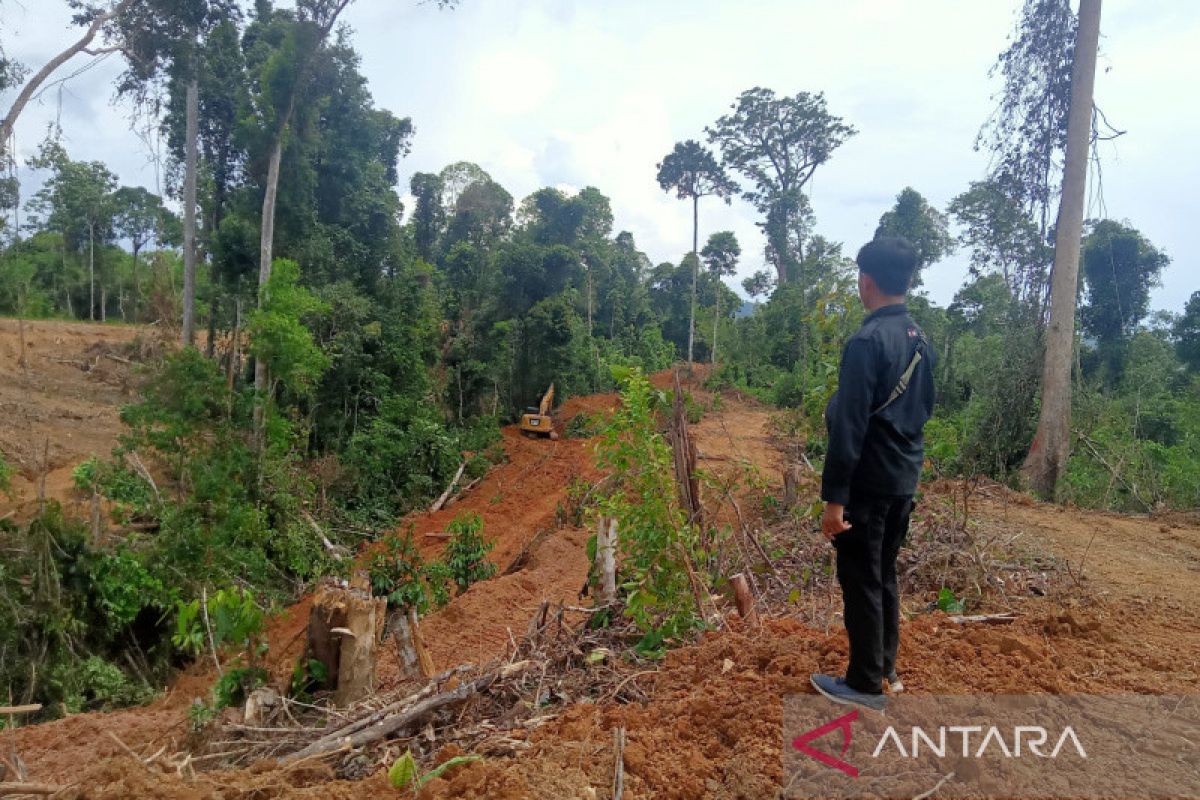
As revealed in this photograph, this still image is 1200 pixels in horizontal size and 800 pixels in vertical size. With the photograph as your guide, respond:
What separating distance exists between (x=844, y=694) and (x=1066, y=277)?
951 centimetres

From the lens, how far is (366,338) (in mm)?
15930

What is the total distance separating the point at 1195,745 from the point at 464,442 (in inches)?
674

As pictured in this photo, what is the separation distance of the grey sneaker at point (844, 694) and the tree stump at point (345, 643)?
213cm

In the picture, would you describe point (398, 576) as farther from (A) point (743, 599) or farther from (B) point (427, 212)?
(B) point (427, 212)

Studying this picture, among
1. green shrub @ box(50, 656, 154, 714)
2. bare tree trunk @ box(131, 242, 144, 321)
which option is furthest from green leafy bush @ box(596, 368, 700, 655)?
bare tree trunk @ box(131, 242, 144, 321)

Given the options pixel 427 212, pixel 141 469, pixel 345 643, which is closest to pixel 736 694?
pixel 345 643

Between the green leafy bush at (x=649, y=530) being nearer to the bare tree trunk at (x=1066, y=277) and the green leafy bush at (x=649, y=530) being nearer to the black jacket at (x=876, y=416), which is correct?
the black jacket at (x=876, y=416)

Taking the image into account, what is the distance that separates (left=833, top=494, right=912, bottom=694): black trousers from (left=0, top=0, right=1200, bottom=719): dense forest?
1.82 meters

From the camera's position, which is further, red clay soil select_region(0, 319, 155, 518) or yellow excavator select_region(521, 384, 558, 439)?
yellow excavator select_region(521, 384, 558, 439)

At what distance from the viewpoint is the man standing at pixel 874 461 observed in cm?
252

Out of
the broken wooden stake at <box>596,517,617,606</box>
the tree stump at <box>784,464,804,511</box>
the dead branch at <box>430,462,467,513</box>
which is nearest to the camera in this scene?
the broken wooden stake at <box>596,517,617,606</box>

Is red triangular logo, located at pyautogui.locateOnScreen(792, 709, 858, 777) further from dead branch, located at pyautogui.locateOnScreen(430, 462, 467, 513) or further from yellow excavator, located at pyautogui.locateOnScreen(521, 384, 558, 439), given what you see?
yellow excavator, located at pyautogui.locateOnScreen(521, 384, 558, 439)

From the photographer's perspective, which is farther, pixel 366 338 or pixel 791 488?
pixel 366 338

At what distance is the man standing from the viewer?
8.26 ft
